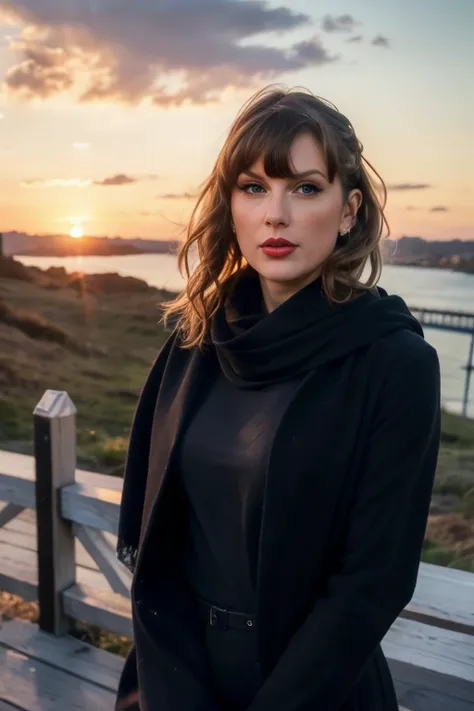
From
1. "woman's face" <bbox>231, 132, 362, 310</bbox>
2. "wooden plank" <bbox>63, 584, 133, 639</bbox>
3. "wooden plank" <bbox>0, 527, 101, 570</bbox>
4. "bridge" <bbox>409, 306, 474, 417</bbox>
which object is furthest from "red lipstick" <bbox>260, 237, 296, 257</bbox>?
"bridge" <bbox>409, 306, 474, 417</bbox>

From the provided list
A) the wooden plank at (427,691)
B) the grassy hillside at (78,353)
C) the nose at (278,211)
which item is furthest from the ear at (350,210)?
the grassy hillside at (78,353)

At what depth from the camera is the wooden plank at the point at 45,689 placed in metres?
2.02

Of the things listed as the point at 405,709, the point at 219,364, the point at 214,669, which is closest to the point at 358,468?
the point at 219,364

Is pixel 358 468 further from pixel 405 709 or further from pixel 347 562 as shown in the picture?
pixel 405 709

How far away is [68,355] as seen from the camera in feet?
17.0

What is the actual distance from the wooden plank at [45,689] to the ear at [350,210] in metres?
1.66

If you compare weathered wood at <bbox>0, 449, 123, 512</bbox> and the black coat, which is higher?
the black coat

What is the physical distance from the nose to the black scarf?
11 cm

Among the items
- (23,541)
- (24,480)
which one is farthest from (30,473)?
(23,541)

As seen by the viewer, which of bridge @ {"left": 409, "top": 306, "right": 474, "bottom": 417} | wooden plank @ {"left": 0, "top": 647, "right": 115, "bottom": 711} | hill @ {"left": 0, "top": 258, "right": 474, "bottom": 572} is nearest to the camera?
wooden plank @ {"left": 0, "top": 647, "right": 115, "bottom": 711}

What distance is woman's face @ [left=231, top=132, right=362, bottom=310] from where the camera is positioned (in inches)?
39.4

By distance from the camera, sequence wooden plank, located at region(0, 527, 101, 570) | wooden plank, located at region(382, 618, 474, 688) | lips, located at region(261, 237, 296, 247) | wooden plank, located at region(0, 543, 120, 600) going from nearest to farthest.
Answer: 1. lips, located at region(261, 237, 296, 247)
2. wooden plank, located at region(382, 618, 474, 688)
3. wooden plank, located at region(0, 543, 120, 600)
4. wooden plank, located at region(0, 527, 101, 570)

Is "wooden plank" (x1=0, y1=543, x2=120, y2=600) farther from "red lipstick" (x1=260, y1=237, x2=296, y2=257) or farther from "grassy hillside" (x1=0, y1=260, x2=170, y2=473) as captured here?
"grassy hillside" (x1=0, y1=260, x2=170, y2=473)

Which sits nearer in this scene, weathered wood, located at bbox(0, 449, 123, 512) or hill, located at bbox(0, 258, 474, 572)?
weathered wood, located at bbox(0, 449, 123, 512)
